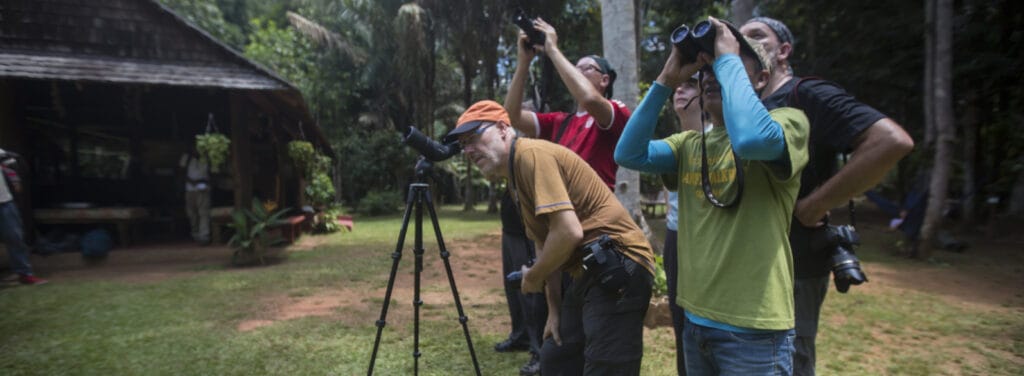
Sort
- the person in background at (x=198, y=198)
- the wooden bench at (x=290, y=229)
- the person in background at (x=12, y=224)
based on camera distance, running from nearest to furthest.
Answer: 1. the person in background at (x=12, y=224)
2. the person in background at (x=198, y=198)
3. the wooden bench at (x=290, y=229)

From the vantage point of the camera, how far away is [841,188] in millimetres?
1618

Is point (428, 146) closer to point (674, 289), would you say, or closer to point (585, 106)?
point (585, 106)

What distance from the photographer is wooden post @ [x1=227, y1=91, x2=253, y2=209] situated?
8734 millimetres

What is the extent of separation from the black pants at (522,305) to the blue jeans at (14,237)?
6.83 metres

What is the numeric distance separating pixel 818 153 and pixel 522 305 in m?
2.44

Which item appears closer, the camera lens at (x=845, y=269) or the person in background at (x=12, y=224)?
the camera lens at (x=845, y=269)

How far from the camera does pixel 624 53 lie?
5.10 metres

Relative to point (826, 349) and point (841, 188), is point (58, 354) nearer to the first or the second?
point (841, 188)

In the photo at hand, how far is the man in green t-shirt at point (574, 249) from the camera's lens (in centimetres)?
192

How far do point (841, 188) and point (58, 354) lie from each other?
5659 mm

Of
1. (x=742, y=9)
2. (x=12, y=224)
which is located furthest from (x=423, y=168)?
(x=12, y=224)

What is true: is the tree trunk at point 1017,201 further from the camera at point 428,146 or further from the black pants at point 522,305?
the camera at point 428,146

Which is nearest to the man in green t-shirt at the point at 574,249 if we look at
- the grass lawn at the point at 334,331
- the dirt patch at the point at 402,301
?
the grass lawn at the point at 334,331

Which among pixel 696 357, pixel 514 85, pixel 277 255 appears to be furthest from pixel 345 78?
pixel 696 357
